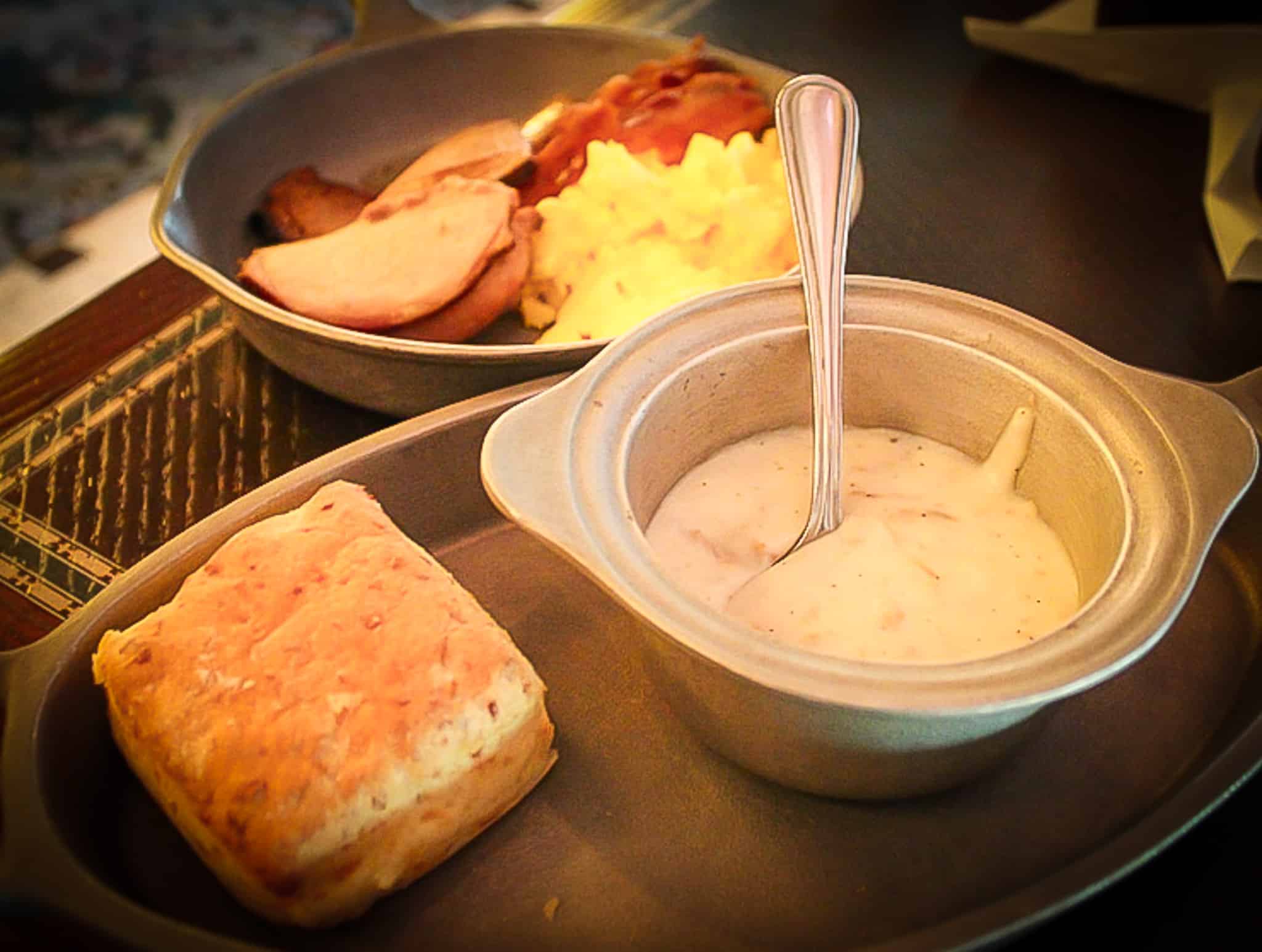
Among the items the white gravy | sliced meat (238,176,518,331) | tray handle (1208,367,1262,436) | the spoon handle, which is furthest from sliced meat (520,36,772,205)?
tray handle (1208,367,1262,436)

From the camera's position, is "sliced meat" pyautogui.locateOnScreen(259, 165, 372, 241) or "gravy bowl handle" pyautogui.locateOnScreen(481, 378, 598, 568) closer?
"gravy bowl handle" pyautogui.locateOnScreen(481, 378, 598, 568)

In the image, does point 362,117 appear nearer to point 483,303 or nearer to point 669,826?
point 483,303

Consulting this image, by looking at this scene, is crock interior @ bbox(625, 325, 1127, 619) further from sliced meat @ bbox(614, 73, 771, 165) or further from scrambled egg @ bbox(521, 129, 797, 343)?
sliced meat @ bbox(614, 73, 771, 165)

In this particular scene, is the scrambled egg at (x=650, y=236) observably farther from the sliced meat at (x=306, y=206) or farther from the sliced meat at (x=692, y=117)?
the sliced meat at (x=306, y=206)

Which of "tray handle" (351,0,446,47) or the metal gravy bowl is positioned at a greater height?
"tray handle" (351,0,446,47)

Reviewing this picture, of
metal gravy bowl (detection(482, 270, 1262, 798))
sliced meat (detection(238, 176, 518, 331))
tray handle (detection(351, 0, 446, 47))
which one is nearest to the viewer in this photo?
metal gravy bowl (detection(482, 270, 1262, 798))

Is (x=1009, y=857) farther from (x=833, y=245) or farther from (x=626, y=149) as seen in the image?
(x=626, y=149)
